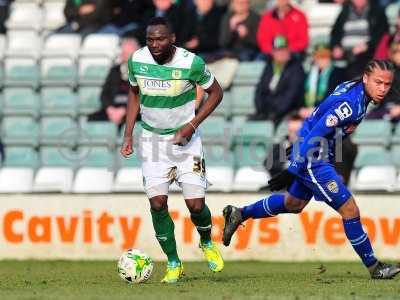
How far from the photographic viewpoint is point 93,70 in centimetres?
1612

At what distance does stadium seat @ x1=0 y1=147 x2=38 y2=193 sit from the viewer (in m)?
14.9

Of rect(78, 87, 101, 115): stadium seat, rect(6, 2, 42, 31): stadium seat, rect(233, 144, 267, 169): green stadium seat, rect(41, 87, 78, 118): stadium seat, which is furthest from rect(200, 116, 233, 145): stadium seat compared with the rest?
rect(6, 2, 42, 31): stadium seat

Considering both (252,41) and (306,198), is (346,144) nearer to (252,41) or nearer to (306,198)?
(252,41)

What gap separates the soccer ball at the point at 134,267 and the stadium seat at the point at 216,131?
5.41 meters

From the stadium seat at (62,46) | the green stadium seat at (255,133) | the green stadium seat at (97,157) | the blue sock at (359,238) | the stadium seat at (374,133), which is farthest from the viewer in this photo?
the stadium seat at (62,46)

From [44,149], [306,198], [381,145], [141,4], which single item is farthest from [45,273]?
[141,4]

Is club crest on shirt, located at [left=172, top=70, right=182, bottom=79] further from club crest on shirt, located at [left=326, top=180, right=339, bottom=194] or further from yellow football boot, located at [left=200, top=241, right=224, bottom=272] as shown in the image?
club crest on shirt, located at [left=326, top=180, right=339, bottom=194]

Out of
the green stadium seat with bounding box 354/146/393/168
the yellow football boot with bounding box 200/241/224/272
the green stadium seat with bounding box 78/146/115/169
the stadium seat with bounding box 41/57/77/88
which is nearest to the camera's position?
the yellow football boot with bounding box 200/241/224/272

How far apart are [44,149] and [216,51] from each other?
9.55 feet

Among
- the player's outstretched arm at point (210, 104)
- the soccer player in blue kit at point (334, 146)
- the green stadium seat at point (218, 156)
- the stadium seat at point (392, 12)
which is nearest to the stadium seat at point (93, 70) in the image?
the green stadium seat at point (218, 156)

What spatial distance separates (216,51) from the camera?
15.8 metres

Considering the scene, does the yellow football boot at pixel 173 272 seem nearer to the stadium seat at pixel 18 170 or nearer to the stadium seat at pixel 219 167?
the stadium seat at pixel 219 167

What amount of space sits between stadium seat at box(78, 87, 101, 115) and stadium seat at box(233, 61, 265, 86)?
207 cm

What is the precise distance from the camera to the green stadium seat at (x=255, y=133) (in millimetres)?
14633
